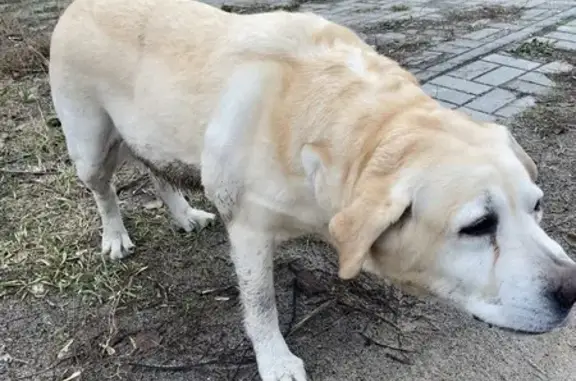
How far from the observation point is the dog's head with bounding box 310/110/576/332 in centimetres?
201

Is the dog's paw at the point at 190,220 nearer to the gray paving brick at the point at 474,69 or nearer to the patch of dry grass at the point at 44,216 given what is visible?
the patch of dry grass at the point at 44,216

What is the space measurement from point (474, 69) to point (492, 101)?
0.67 m

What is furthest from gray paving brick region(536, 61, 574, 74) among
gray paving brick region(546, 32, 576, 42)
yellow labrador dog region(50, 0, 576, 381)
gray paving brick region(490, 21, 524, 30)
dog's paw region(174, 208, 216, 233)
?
yellow labrador dog region(50, 0, 576, 381)

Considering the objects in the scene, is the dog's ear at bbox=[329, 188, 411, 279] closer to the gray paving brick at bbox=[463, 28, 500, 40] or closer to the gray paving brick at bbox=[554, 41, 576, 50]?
the gray paving brick at bbox=[554, 41, 576, 50]

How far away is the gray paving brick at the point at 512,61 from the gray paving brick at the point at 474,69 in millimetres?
99

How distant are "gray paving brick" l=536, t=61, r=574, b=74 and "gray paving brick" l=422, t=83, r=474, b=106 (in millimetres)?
911

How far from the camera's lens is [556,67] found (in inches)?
223

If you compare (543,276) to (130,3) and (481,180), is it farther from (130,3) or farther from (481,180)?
(130,3)

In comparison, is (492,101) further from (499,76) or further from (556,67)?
(556,67)

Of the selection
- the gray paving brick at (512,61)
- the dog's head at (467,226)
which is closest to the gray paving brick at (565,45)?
the gray paving brick at (512,61)

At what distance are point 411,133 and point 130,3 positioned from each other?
1665 millimetres

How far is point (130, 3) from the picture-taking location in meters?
3.19

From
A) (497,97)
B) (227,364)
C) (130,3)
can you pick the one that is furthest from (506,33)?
(227,364)

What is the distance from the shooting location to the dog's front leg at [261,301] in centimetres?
276
